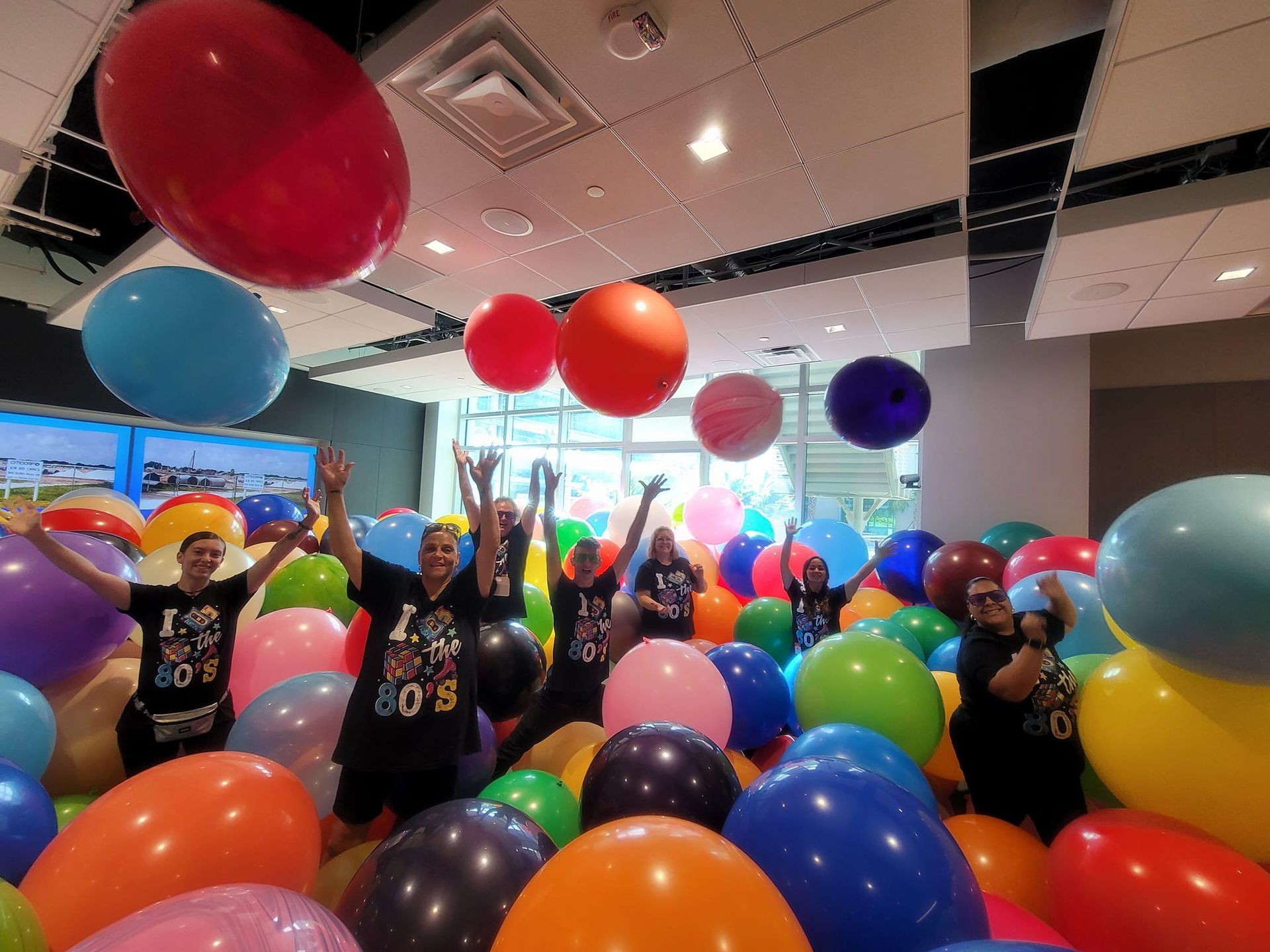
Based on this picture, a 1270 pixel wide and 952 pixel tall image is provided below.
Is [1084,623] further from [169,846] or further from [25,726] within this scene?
[25,726]

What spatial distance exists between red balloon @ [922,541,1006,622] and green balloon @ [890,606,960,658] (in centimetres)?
14

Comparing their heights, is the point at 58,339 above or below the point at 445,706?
above

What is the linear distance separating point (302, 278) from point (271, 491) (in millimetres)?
8224

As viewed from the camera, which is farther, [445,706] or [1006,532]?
[1006,532]

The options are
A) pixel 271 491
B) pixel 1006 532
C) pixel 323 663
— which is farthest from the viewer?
pixel 271 491

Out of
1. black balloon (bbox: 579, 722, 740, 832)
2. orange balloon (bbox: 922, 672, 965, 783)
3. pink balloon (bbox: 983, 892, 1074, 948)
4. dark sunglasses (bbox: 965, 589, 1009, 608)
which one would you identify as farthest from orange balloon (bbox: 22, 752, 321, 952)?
orange balloon (bbox: 922, 672, 965, 783)

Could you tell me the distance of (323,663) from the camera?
2.49 m

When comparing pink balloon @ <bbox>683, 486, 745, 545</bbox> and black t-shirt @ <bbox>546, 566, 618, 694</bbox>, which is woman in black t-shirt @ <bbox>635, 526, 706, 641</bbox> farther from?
pink balloon @ <bbox>683, 486, 745, 545</bbox>

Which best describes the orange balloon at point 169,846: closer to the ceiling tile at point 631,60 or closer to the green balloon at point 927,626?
the ceiling tile at point 631,60

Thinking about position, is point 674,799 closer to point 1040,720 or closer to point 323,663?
point 1040,720

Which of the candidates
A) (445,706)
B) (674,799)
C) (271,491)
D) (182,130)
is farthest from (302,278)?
(271,491)

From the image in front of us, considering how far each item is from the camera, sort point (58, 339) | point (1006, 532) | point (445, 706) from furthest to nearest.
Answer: point (58, 339)
point (1006, 532)
point (445, 706)

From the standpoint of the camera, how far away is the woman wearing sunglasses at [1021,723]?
1682 mm

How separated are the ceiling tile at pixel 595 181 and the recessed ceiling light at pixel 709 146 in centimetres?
30
